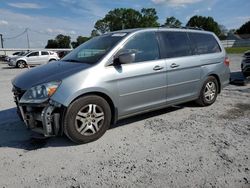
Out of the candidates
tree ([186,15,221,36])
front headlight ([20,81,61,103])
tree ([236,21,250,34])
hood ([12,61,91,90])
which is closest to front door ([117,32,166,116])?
hood ([12,61,91,90])

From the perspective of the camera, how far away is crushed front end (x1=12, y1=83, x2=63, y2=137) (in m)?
3.79

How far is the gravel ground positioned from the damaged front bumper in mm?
313

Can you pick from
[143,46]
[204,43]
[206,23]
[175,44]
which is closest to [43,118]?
[143,46]

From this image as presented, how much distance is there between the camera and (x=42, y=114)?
3.79 metres

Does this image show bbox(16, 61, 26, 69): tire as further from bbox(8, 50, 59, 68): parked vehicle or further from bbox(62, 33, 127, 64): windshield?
bbox(62, 33, 127, 64): windshield

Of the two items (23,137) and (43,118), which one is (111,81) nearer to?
(43,118)

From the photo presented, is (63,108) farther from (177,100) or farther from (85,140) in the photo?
Result: (177,100)

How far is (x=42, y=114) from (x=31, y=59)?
2136 cm

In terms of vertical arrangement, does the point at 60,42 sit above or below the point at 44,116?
above

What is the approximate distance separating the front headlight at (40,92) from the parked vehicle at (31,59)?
67.6 feet

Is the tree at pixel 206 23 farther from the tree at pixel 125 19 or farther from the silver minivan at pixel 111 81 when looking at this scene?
the silver minivan at pixel 111 81

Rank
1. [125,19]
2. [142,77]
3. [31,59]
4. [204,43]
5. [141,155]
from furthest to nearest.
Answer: [125,19] < [31,59] < [204,43] < [142,77] < [141,155]

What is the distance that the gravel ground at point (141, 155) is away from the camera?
3.09 metres

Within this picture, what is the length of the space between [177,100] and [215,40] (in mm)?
2029
